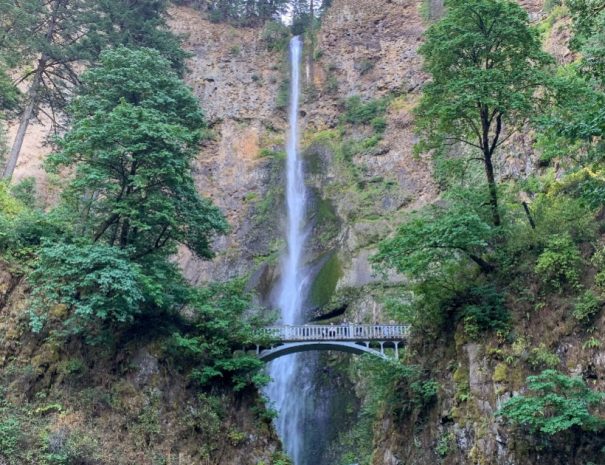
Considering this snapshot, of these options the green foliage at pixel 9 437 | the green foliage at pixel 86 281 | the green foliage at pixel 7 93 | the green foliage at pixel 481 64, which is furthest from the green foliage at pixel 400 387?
the green foliage at pixel 7 93

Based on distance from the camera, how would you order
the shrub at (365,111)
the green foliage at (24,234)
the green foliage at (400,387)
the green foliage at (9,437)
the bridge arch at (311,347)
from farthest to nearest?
the shrub at (365,111), the bridge arch at (311,347), the green foliage at (24,234), the green foliage at (400,387), the green foliage at (9,437)

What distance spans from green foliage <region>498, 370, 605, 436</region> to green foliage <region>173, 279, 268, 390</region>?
8294 millimetres

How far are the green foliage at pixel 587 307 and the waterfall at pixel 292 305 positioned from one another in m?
12.2

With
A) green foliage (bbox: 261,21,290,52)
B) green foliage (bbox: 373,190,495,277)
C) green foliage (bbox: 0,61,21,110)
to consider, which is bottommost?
green foliage (bbox: 373,190,495,277)

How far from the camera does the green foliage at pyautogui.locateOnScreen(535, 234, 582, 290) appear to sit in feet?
32.2

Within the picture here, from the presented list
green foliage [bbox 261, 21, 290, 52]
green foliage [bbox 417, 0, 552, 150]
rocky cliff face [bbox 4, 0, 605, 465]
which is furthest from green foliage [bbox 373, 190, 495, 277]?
green foliage [bbox 261, 21, 290, 52]

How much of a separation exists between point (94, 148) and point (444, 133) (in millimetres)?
9619

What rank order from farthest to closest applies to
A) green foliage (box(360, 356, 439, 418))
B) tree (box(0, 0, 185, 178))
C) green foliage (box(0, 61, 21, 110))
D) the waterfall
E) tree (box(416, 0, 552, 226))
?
the waterfall, tree (box(0, 0, 185, 178)), green foliage (box(0, 61, 21, 110)), tree (box(416, 0, 552, 226)), green foliage (box(360, 356, 439, 418))

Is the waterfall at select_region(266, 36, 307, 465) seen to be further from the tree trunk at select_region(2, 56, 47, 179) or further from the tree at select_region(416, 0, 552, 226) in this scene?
the tree trunk at select_region(2, 56, 47, 179)

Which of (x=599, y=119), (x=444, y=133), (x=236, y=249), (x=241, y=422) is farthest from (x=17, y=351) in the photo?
(x=236, y=249)

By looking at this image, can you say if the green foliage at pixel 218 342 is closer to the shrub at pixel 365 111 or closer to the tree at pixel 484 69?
the tree at pixel 484 69

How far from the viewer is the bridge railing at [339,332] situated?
58.4ft

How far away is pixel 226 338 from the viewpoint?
51.6 ft

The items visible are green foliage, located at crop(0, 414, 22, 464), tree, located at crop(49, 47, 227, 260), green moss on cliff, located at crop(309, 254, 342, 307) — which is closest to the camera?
green foliage, located at crop(0, 414, 22, 464)
